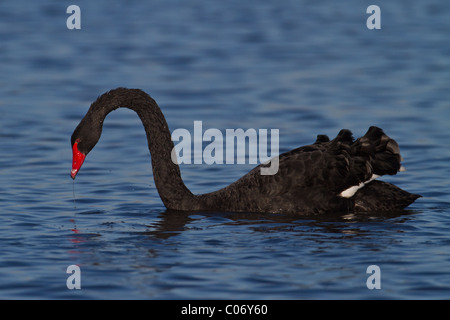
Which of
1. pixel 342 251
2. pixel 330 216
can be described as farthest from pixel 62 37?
pixel 342 251

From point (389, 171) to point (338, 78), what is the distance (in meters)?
7.14

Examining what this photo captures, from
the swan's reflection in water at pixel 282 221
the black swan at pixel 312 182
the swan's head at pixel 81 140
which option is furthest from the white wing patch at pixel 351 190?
the swan's head at pixel 81 140

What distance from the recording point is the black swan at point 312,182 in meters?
9.38

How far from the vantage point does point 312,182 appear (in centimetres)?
938

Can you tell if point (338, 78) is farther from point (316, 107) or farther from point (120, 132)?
point (120, 132)

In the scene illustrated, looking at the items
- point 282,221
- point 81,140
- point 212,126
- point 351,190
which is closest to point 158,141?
point 81,140

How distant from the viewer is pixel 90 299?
6918 millimetres

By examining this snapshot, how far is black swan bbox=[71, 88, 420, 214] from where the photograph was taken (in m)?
9.38

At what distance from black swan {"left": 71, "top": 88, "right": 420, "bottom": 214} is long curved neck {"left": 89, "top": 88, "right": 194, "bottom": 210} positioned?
0.01 metres

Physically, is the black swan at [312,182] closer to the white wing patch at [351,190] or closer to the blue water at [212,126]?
the white wing patch at [351,190]

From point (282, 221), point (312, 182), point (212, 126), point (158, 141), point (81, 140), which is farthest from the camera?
point (212, 126)

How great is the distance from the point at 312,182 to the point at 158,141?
71.3 inches

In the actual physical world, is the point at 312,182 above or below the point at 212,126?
below

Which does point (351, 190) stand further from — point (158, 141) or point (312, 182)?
point (158, 141)
